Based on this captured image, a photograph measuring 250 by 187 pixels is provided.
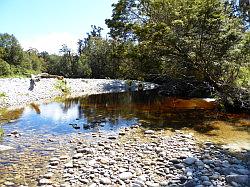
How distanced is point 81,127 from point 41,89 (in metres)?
21.6

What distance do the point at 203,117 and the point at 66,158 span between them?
11.3m

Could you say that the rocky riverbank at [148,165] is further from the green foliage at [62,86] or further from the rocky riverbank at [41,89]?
the green foliage at [62,86]

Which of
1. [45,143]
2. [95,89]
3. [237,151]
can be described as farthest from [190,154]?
[95,89]

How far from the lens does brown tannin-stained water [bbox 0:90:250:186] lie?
10.5m

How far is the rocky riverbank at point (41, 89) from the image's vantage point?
2969 centimetres

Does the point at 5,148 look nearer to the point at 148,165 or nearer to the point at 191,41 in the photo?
the point at 148,165

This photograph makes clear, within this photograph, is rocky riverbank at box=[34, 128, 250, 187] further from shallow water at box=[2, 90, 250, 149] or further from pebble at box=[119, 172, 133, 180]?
shallow water at box=[2, 90, 250, 149]

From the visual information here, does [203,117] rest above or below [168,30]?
below

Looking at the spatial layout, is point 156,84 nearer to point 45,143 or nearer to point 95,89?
point 95,89

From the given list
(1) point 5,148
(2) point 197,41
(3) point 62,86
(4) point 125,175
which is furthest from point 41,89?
(4) point 125,175

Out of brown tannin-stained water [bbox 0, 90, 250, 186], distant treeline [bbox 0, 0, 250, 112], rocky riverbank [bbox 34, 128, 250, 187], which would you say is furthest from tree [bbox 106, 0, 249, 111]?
rocky riverbank [bbox 34, 128, 250, 187]

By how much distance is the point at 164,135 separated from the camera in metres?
14.0

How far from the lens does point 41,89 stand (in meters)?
36.8

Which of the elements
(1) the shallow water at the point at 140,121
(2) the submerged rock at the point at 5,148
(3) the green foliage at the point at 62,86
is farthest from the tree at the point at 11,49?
(2) the submerged rock at the point at 5,148
